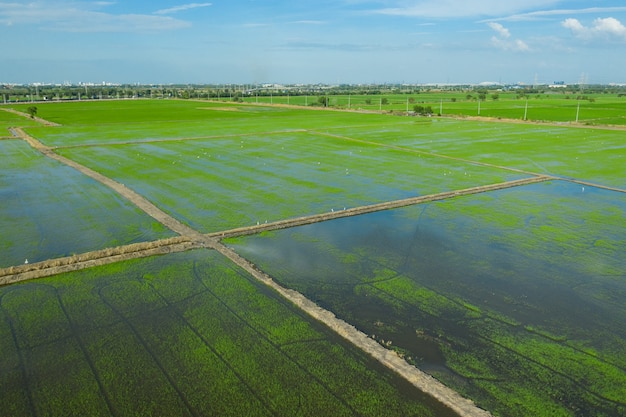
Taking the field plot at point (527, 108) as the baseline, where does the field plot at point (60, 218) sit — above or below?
below

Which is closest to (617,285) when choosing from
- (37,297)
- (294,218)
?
(294,218)

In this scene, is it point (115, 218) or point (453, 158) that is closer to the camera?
point (115, 218)

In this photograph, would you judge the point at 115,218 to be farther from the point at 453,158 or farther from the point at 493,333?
the point at 453,158

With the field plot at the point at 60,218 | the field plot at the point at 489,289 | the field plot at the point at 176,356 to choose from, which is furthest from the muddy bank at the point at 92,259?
the field plot at the point at 489,289

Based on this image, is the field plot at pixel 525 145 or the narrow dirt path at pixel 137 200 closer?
the narrow dirt path at pixel 137 200

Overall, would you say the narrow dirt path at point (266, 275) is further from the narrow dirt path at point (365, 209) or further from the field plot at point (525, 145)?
the field plot at point (525, 145)

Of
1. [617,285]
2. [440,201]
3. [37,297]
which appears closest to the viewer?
[37,297]

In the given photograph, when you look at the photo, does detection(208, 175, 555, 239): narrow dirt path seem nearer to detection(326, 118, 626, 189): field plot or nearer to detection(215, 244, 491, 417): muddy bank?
detection(215, 244, 491, 417): muddy bank
